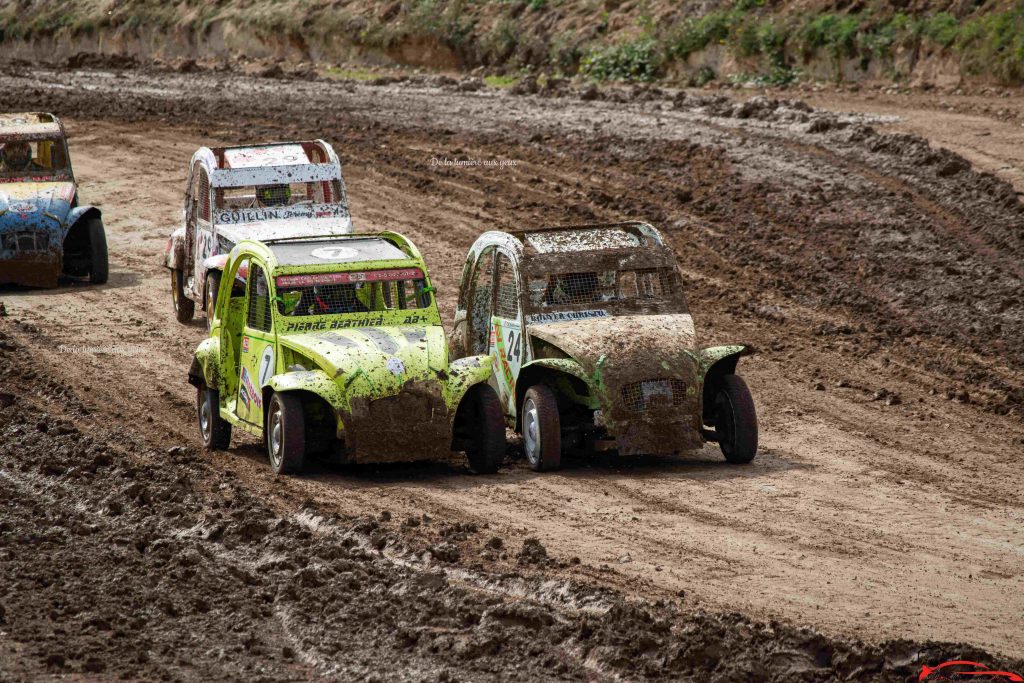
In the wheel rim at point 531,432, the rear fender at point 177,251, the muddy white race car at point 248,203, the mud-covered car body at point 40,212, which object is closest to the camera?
the wheel rim at point 531,432

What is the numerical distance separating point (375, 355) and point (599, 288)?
2282mm

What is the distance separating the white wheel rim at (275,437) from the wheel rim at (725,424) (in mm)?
3689

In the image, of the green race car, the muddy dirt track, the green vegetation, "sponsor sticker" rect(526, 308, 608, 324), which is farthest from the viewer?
the green vegetation

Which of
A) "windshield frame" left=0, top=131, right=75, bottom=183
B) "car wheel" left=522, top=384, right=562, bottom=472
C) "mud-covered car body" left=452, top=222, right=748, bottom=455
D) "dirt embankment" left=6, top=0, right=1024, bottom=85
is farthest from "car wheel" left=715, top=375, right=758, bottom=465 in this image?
"dirt embankment" left=6, top=0, right=1024, bottom=85

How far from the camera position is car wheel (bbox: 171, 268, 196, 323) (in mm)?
18375

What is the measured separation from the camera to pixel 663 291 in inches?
517

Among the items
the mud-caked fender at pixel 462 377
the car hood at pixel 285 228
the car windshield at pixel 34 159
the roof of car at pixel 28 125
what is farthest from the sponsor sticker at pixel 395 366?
the roof of car at pixel 28 125

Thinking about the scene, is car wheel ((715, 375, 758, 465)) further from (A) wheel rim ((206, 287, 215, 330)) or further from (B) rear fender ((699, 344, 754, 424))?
(A) wheel rim ((206, 287, 215, 330))

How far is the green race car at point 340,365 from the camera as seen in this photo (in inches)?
459

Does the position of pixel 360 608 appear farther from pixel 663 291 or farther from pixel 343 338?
pixel 663 291

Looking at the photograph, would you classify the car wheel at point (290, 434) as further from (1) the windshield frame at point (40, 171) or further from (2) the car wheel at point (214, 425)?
(1) the windshield frame at point (40, 171)

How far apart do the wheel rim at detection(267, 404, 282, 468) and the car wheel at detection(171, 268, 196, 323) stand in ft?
21.5

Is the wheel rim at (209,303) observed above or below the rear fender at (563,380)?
above

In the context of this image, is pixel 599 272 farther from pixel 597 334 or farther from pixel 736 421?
pixel 736 421
